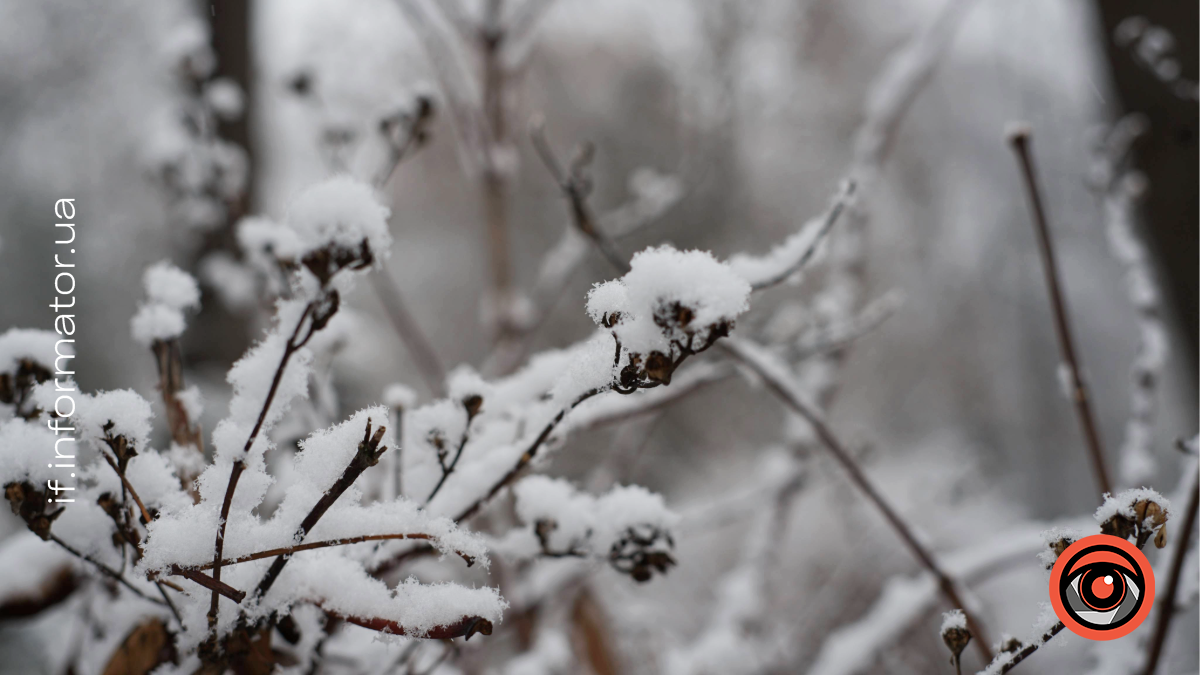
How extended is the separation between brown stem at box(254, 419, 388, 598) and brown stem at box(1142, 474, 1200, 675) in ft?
2.04

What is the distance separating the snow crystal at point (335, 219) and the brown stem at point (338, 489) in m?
0.10

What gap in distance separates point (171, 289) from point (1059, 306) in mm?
884

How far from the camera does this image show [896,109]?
1050 millimetres

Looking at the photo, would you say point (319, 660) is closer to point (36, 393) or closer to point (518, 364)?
point (36, 393)

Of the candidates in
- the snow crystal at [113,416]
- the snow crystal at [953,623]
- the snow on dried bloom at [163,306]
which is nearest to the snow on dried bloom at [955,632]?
the snow crystal at [953,623]

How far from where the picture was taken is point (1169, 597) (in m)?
0.52

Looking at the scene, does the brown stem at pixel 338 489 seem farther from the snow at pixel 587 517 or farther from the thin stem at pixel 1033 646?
the thin stem at pixel 1033 646

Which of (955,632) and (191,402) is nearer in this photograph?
(955,632)

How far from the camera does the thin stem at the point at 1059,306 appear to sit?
626 mm

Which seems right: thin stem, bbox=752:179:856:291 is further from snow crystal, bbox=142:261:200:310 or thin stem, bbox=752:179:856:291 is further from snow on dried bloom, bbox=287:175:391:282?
snow crystal, bbox=142:261:200:310

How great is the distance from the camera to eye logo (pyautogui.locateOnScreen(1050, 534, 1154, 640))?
0.38 meters

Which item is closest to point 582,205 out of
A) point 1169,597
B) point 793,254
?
point 793,254

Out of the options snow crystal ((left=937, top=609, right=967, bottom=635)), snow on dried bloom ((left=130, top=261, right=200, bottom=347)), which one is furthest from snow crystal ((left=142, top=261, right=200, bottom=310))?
snow crystal ((left=937, top=609, right=967, bottom=635))

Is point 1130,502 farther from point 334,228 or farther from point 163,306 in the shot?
point 163,306
